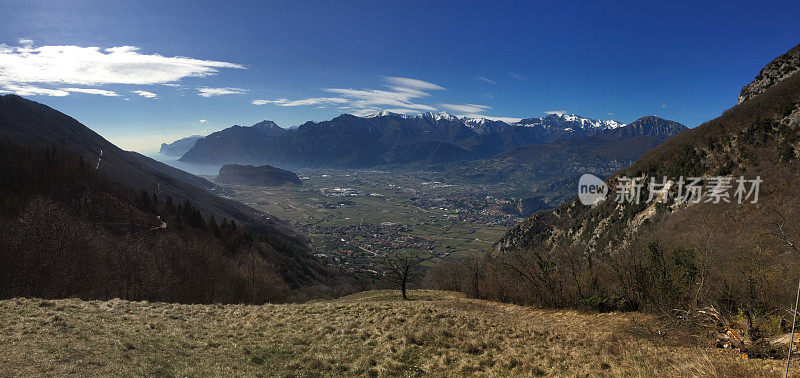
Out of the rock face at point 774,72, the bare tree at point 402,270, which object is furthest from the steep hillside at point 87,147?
the rock face at point 774,72

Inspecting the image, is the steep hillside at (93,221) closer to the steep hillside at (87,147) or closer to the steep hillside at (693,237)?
the steep hillside at (87,147)

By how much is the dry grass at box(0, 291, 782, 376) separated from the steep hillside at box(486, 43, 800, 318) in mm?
3748

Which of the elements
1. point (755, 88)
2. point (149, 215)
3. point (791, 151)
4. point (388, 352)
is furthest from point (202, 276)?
point (755, 88)

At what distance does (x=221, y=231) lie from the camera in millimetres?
93062

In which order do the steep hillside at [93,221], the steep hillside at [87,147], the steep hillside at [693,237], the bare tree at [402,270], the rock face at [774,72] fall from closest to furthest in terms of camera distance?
the steep hillside at [693,237] < the steep hillside at [93,221] < the bare tree at [402,270] < the rock face at [774,72] < the steep hillside at [87,147]

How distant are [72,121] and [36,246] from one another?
225208 mm

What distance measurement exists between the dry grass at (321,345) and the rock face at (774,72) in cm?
13024

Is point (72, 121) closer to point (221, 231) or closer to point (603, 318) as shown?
point (221, 231)

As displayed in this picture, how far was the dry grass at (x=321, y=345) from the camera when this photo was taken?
38.4 ft

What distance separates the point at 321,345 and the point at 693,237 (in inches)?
1427

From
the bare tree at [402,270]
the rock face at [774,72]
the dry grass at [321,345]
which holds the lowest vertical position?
the bare tree at [402,270]

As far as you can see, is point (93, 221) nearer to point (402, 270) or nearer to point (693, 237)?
point (402, 270)

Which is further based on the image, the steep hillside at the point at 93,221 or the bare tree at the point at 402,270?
the bare tree at the point at 402,270

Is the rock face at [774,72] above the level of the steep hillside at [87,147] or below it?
above
